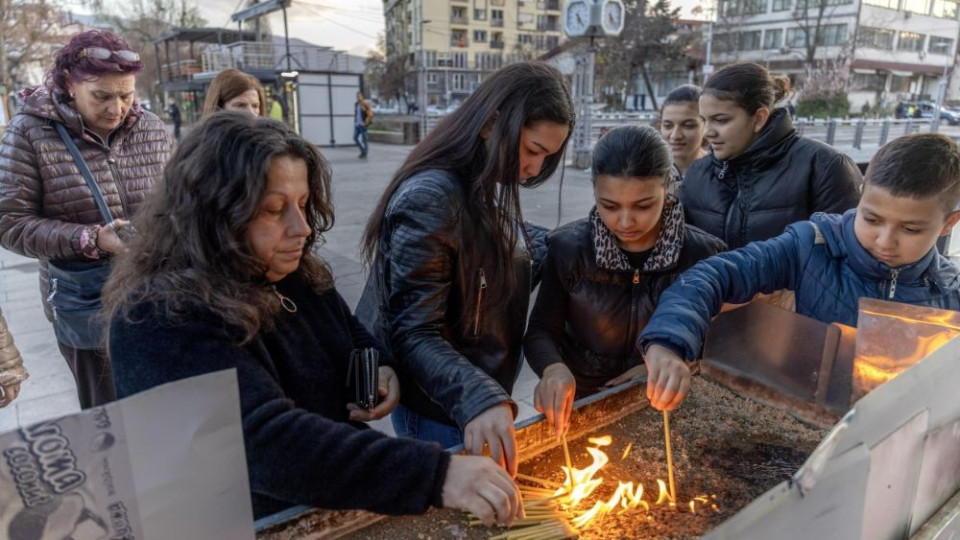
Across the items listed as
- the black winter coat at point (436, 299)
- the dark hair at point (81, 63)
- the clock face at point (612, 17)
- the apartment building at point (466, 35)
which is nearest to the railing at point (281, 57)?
the clock face at point (612, 17)

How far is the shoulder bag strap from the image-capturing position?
7.23ft

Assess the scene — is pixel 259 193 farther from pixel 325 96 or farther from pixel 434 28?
pixel 434 28

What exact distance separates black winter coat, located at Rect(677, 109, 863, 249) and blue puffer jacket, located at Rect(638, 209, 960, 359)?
29.0 inches

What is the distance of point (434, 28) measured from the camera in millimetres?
55375

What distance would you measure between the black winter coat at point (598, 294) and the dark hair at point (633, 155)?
172mm

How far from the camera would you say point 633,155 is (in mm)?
1698

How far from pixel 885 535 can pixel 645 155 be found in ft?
3.46

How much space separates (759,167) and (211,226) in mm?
2172

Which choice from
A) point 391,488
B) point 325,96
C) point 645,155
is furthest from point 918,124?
point 391,488

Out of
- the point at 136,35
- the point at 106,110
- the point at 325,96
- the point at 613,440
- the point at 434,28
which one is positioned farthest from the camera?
the point at 434,28

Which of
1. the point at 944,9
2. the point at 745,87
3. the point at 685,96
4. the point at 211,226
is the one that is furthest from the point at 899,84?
the point at 211,226

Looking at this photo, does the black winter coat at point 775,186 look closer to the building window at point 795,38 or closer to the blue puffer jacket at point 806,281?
the blue puffer jacket at point 806,281

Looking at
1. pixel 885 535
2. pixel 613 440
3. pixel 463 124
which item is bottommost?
pixel 613 440

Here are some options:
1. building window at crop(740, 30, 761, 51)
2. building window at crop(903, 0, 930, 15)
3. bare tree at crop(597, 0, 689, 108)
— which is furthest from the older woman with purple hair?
building window at crop(903, 0, 930, 15)
